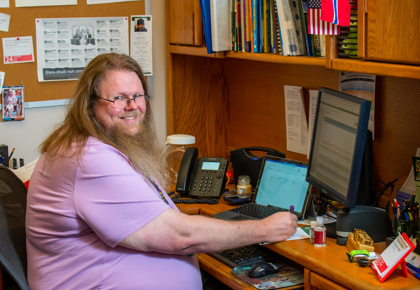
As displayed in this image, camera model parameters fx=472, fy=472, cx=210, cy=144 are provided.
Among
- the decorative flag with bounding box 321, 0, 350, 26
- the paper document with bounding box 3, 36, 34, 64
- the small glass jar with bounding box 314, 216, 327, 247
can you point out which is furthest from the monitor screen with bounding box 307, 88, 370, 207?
Result: the paper document with bounding box 3, 36, 34, 64

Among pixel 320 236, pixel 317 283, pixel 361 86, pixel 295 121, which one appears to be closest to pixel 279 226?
pixel 320 236

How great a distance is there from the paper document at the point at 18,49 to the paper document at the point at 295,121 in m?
1.22

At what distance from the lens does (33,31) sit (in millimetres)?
2227

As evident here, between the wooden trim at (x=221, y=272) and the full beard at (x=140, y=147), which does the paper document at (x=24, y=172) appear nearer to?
the full beard at (x=140, y=147)

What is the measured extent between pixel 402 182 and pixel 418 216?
346 mm

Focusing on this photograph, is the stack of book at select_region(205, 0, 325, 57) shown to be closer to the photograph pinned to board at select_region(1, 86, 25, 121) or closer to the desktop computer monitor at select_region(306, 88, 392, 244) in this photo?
the desktop computer monitor at select_region(306, 88, 392, 244)

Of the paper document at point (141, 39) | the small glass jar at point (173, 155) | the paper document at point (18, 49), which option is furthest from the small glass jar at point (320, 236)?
the paper document at point (18, 49)

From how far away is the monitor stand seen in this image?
149cm

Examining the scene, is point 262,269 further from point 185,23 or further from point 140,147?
point 185,23

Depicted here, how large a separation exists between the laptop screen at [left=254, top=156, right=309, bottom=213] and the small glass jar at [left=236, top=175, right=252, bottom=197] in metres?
0.14

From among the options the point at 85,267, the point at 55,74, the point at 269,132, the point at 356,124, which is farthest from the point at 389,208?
the point at 55,74

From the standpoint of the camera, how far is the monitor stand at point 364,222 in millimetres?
1487

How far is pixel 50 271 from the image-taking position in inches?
54.5

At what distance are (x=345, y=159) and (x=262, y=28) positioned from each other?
2.17 feet
